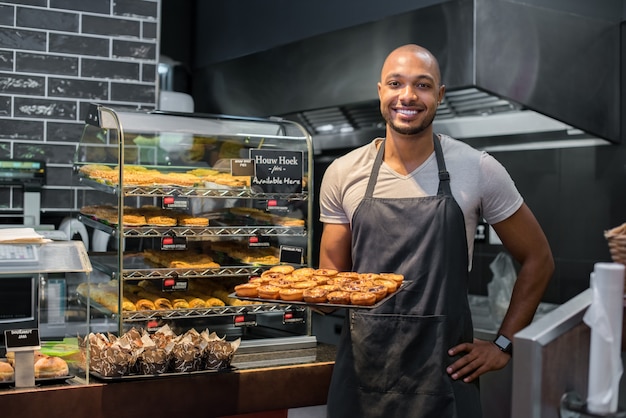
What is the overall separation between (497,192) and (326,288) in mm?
661

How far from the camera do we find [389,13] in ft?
16.1

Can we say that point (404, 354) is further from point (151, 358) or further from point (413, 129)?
point (151, 358)

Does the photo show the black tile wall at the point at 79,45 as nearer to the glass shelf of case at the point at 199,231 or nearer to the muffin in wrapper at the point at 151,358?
the glass shelf of case at the point at 199,231

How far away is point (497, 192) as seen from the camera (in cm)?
276

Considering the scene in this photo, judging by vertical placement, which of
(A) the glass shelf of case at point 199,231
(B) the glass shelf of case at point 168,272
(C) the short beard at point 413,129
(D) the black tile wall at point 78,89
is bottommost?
(B) the glass shelf of case at point 168,272

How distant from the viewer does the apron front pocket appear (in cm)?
268

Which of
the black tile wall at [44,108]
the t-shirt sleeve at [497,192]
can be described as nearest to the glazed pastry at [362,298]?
the t-shirt sleeve at [497,192]

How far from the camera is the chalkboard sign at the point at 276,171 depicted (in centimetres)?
329

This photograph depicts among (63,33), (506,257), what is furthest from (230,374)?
(63,33)

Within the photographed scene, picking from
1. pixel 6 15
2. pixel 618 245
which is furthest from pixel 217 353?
pixel 6 15

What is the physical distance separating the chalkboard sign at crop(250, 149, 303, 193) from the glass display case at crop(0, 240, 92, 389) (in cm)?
74

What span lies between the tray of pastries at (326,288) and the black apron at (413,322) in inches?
3.8

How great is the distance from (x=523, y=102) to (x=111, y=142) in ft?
6.31

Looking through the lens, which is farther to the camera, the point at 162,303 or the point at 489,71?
the point at 489,71
